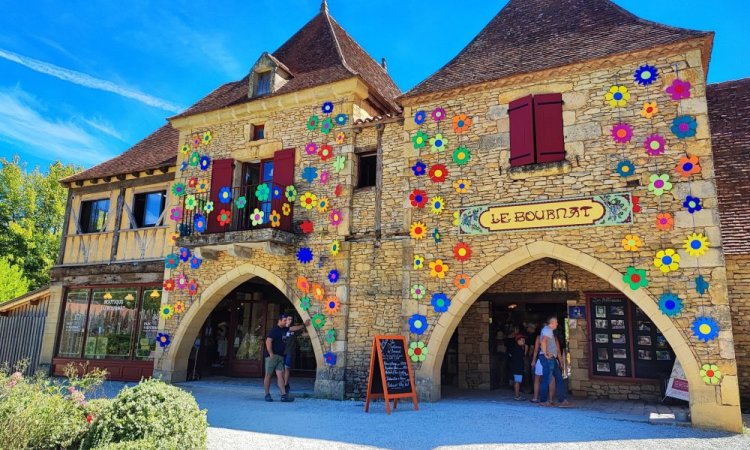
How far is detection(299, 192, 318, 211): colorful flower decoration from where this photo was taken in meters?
10.1

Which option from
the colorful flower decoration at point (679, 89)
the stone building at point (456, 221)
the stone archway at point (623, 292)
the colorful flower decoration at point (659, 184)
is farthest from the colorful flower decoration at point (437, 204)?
the colorful flower decoration at point (679, 89)

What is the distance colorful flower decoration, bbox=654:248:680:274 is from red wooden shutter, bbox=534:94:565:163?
1.97m

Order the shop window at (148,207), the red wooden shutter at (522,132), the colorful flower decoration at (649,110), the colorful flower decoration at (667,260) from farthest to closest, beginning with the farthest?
the shop window at (148,207), the red wooden shutter at (522,132), the colorful flower decoration at (649,110), the colorful flower decoration at (667,260)

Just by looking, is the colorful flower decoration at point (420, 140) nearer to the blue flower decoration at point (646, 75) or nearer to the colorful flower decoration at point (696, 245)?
the blue flower decoration at point (646, 75)

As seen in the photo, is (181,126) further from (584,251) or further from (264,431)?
(584,251)

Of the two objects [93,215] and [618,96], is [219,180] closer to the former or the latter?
[93,215]

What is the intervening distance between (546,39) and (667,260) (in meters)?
4.36

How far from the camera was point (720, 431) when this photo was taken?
643cm

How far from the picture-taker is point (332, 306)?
941 cm

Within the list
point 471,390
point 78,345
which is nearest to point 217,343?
point 78,345

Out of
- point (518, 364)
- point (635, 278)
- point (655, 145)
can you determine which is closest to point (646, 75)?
point (655, 145)

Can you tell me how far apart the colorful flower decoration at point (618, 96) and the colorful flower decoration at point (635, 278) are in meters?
2.47

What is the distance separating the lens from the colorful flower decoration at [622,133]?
307 inches

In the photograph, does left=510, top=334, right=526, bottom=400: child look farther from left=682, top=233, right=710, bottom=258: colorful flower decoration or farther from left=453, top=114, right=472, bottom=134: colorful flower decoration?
left=453, top=114, right=472, bottom=134: colorful flower decoration
